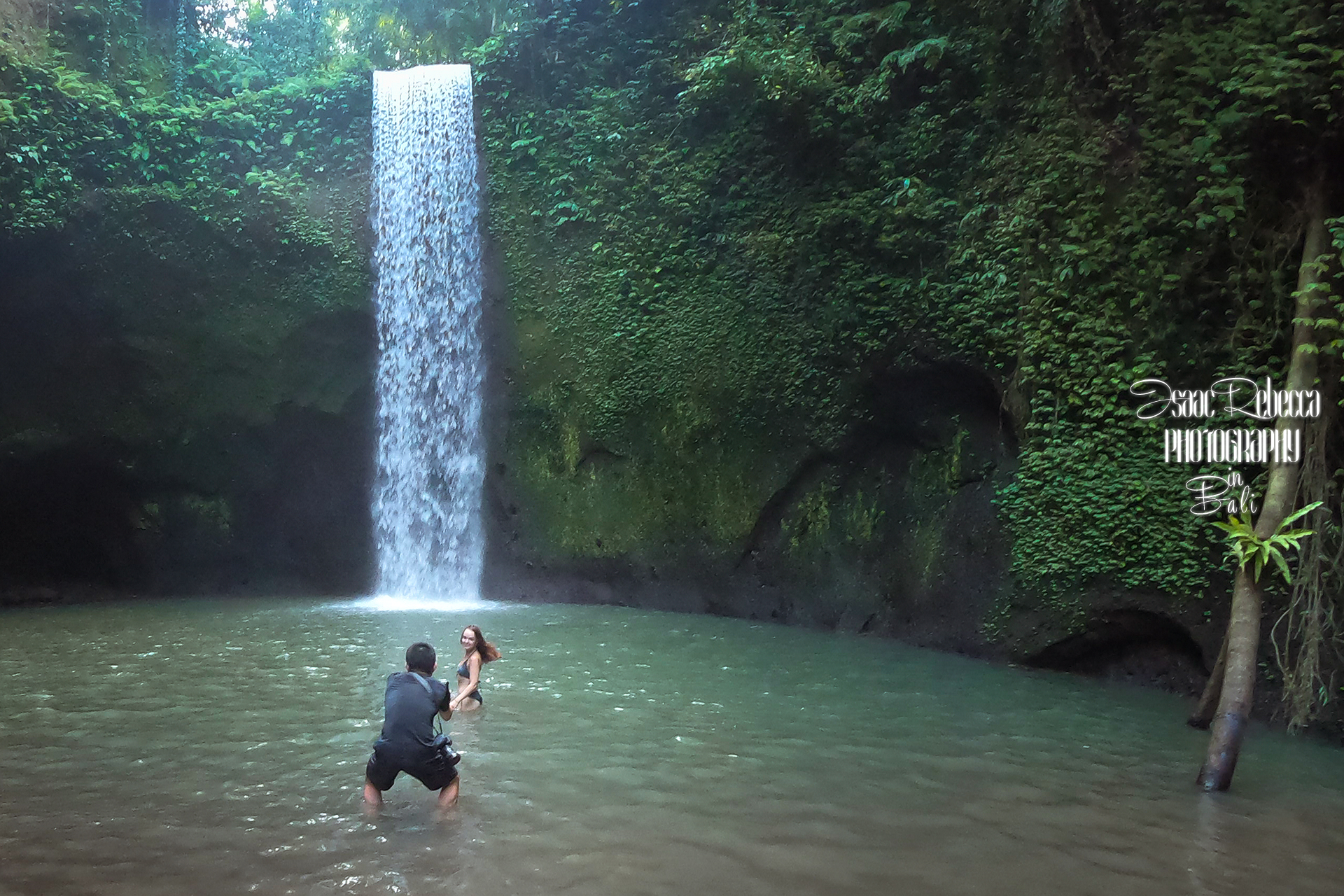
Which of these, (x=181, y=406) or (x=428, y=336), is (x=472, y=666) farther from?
(x=181, y=406)

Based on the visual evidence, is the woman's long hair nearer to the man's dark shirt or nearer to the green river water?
the green river water

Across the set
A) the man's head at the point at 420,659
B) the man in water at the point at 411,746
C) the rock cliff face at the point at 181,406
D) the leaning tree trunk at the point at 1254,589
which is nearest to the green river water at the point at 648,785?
the man in water at the point at 411,746

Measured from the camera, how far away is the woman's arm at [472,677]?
22.1 feet

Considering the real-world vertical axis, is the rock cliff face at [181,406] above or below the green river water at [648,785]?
above

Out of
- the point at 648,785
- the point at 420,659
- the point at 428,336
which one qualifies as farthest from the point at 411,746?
the point at 428,336

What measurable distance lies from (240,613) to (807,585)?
24.5ft

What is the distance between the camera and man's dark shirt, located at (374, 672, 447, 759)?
4.76 metres

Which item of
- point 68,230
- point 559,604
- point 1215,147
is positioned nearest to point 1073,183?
point 1215,147

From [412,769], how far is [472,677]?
6.82 feet

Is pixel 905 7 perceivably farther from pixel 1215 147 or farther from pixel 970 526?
pixel 970 526

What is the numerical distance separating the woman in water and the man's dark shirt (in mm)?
1776

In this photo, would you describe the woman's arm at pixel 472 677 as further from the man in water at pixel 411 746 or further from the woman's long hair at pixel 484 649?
the man in water at pixel 411 746

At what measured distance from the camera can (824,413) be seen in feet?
40.1

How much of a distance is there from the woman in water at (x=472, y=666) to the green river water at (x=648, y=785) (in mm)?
155
